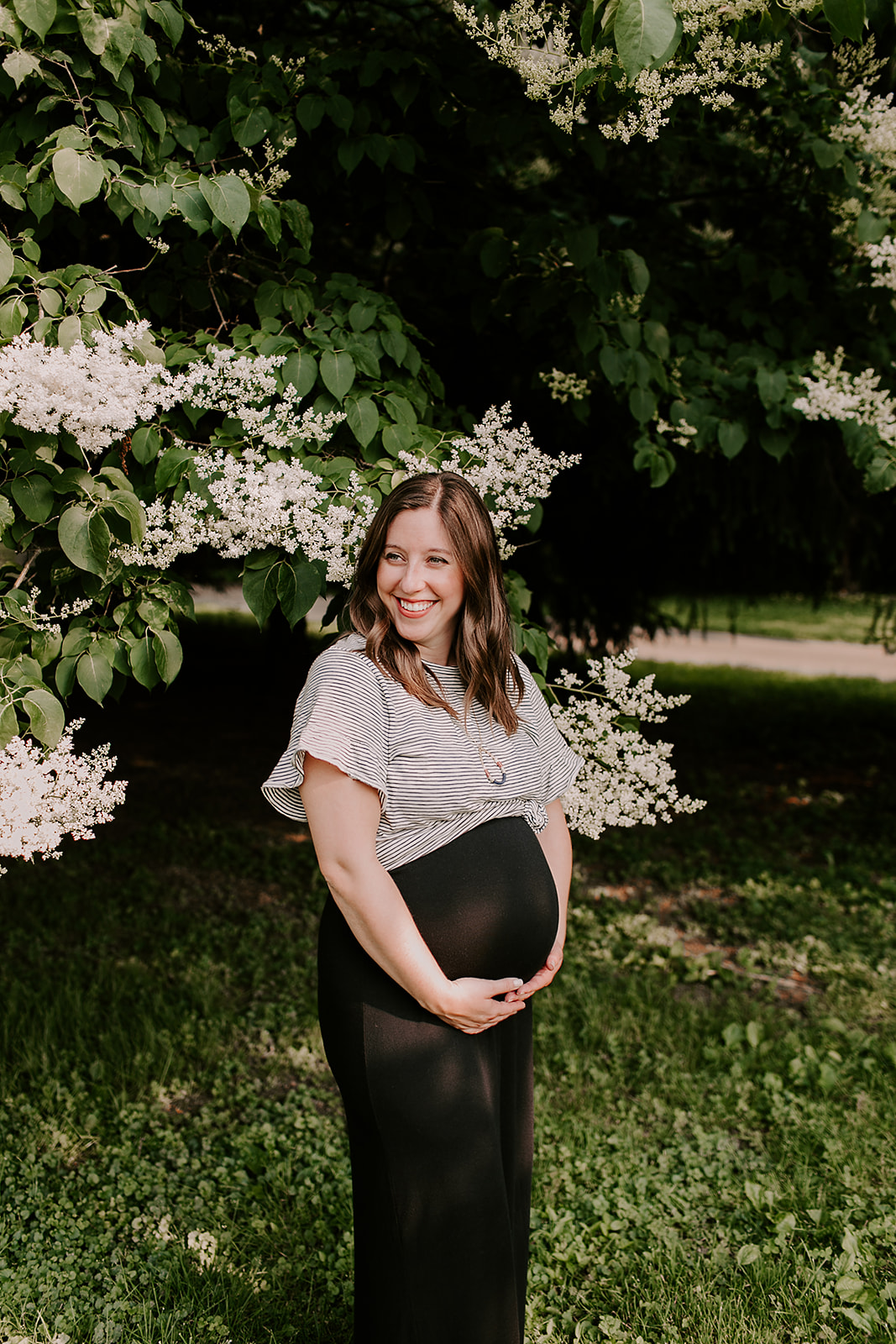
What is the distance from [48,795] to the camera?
2043 millimetres

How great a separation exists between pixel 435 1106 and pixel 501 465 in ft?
4.90

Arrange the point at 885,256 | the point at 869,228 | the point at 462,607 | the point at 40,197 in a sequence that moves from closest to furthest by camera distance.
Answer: the point at 462,607, the point at 40,197, the point at 885,256, the point at 869,228

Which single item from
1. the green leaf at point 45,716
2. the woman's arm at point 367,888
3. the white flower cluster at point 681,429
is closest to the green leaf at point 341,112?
the white flower cluster at point 681,429

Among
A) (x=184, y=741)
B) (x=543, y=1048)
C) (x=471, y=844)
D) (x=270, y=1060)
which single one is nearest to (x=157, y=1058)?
(x=270, y=1060)

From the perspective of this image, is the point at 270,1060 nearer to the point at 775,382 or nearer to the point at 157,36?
the point at 775,382

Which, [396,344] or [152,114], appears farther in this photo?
[396,344]

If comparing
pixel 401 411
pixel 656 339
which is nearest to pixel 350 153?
pixel 401 411

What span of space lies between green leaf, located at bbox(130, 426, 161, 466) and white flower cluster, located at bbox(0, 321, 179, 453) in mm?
75

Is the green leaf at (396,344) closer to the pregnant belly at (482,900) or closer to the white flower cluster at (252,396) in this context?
the white flower cluster at (252,396)

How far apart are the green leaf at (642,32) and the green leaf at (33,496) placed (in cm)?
140

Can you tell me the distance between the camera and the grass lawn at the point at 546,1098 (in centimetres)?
260

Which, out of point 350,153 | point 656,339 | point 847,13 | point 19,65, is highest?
point 350,153

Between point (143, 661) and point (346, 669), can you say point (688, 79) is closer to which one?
point (346, 669)

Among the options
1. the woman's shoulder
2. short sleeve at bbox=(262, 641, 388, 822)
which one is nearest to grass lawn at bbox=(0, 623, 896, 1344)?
short sleeve at bbox=(262, 641, 388, 822)
